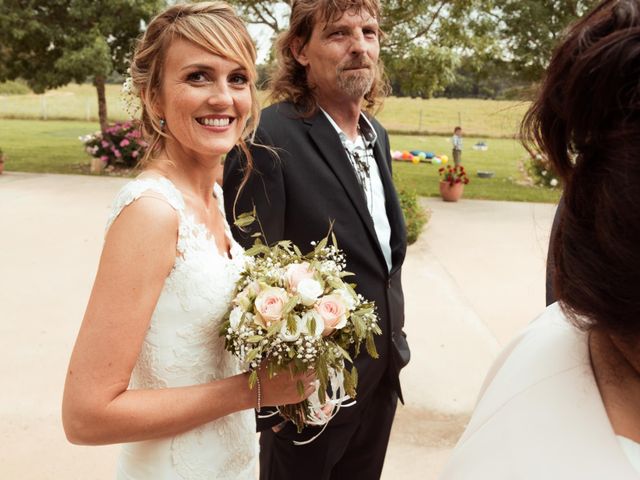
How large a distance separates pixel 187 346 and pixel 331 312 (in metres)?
0.43

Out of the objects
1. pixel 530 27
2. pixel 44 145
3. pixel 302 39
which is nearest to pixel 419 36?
pixel 530 27

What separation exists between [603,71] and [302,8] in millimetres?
2108

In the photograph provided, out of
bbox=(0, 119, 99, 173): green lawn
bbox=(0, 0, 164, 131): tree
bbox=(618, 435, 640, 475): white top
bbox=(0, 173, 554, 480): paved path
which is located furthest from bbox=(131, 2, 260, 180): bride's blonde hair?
bbox=(0, 0, 164, 131): tree

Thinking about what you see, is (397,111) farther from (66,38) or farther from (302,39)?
(302,39)

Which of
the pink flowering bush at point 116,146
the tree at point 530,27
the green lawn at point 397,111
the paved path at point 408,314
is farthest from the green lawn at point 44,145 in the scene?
the tree at point 530,27

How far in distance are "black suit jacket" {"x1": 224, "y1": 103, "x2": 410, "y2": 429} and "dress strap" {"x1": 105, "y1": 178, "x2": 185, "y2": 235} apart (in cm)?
66

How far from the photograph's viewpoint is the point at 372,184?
8.85 feet

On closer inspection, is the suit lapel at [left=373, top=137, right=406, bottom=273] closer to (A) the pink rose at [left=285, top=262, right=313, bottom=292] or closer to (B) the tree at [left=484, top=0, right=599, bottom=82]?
(A) the pink rose at [left=285, top=262, right=313, bottom=292]

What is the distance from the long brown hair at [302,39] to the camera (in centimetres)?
262

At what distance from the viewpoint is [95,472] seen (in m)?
3.64

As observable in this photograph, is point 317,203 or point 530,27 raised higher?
point 530,27

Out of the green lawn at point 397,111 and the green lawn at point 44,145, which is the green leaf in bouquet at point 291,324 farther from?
the green lawn at point 397,111

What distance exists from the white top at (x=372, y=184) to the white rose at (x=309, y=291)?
0.88m

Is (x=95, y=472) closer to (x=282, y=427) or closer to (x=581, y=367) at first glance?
(x=282, y=427)
